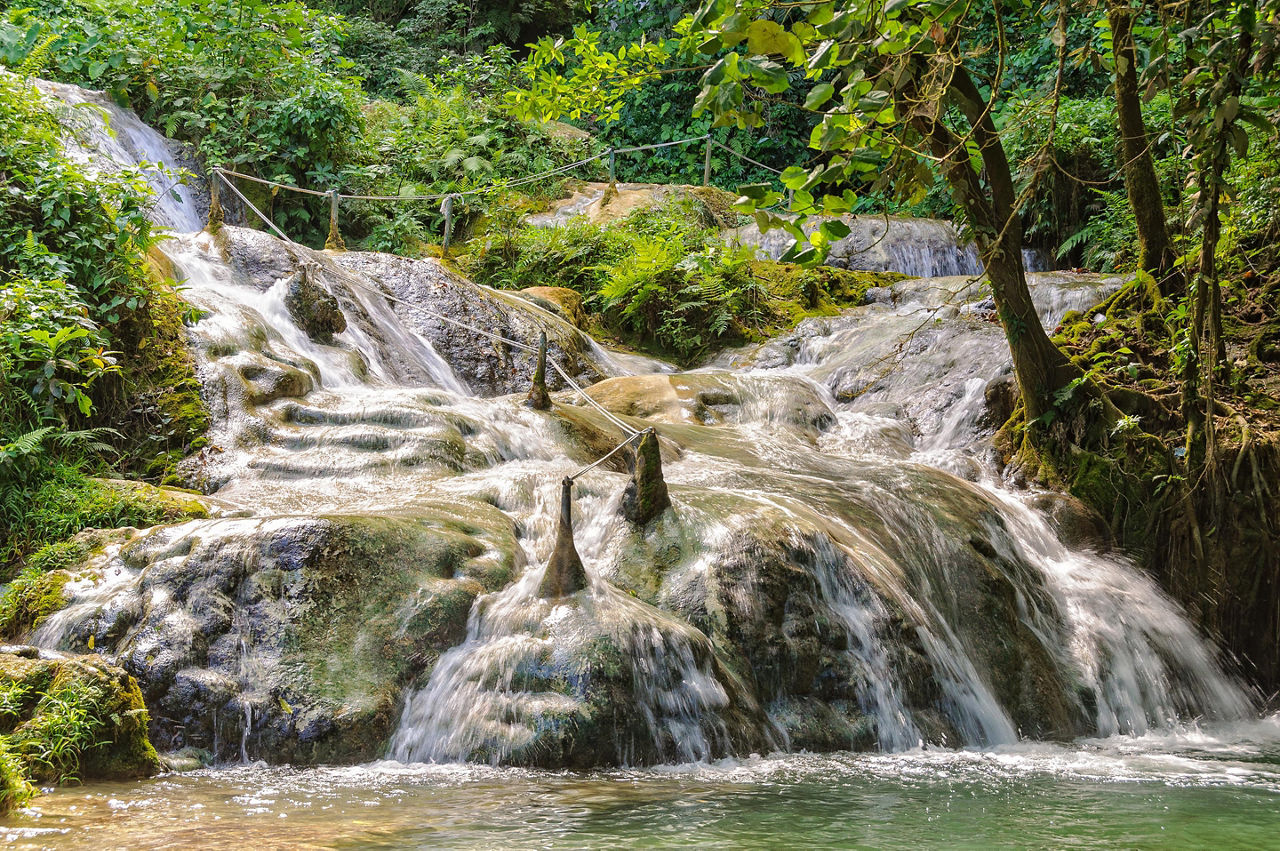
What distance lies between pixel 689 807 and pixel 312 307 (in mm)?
6600

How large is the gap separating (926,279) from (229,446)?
32.0ft

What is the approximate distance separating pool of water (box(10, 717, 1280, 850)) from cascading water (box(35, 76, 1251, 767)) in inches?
13.6

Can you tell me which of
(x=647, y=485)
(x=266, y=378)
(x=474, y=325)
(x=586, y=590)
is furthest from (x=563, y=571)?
(x=474, y=325)

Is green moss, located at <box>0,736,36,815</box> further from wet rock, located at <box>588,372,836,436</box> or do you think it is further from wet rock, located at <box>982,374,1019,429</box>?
wet rock, located at <box>982,374,1019,429</box>

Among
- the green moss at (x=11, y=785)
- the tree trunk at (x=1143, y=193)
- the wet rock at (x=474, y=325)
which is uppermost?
the tree trunk at (x=1143, y=193)

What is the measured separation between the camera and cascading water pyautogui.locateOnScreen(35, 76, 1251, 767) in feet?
15.3

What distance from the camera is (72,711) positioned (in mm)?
3979

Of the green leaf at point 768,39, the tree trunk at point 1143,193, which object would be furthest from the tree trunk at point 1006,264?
the green leaf at point 768,39

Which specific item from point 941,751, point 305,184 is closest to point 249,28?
point 305,184

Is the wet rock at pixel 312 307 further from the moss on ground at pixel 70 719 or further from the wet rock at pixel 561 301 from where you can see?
the moss on ground at pixel 70 719

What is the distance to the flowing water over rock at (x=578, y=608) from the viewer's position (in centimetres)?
456

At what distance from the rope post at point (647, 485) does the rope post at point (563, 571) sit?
2.79 feet

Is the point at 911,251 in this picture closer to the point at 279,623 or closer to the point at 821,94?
the point at 279,623

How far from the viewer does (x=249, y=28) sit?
45.7ft
